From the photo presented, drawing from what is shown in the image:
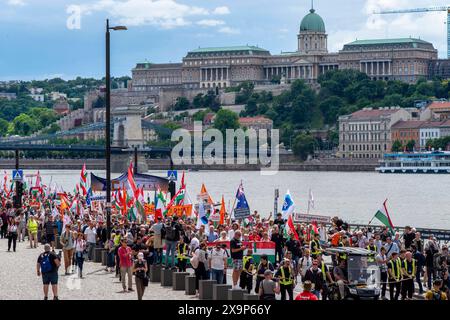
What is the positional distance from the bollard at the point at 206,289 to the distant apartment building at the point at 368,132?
395 feet

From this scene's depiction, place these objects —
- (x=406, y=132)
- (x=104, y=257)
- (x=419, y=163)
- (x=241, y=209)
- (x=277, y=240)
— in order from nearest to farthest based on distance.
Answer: (x=277, y=240) → (x=104, y=257) → (x=241, y=209) → (x=419, y=163) → (x=406, y=132)

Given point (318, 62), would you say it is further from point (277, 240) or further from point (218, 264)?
point (218, 264)

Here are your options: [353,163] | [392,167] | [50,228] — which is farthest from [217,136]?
→ [50,228]

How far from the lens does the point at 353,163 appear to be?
425 ft

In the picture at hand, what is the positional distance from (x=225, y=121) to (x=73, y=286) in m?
140

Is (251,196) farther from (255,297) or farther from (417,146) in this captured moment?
(417,146)

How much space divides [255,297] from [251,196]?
56254mm

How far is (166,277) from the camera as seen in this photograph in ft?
61.1

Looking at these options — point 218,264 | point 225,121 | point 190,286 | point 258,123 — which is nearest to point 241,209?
point 190,286

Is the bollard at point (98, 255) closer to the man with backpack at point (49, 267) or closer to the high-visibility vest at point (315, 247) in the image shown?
the high-visibility vest at point (315, 247)
